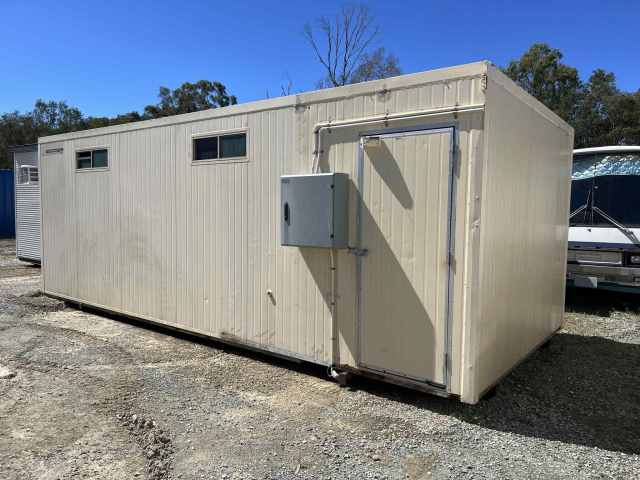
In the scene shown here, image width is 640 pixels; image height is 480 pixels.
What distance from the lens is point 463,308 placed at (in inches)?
140

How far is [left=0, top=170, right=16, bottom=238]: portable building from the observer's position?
1945 cm

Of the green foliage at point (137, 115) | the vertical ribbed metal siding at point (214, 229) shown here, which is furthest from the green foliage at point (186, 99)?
the vertical ribbed metal siding at point (214, 229)

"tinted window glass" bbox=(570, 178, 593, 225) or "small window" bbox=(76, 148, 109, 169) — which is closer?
"small window" bbox=(76, 148, 109, 169)

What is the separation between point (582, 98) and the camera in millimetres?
23906

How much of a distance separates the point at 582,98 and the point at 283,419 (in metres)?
25.7

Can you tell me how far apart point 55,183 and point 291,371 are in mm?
5359

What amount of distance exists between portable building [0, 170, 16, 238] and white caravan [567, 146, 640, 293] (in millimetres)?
20711

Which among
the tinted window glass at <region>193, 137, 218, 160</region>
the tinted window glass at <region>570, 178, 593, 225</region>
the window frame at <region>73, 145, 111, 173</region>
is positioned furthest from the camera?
the tinted window glass at <region>570, 178, 593, 225</region>

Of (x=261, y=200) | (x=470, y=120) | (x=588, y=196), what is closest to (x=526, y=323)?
(x=470, y=120)

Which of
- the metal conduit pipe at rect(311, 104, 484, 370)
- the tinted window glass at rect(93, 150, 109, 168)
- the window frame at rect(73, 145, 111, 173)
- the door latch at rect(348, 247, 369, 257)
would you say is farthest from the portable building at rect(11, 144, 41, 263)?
the door latch at rect(348, 247, 369, 257)

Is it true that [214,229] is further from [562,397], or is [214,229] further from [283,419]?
[562,397]

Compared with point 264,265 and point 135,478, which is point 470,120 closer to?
point 264,265

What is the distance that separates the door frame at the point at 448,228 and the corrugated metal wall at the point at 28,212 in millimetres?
11038

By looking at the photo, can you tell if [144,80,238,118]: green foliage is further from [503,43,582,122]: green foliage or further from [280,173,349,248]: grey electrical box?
[280,173,349,248]: grey electrical box
